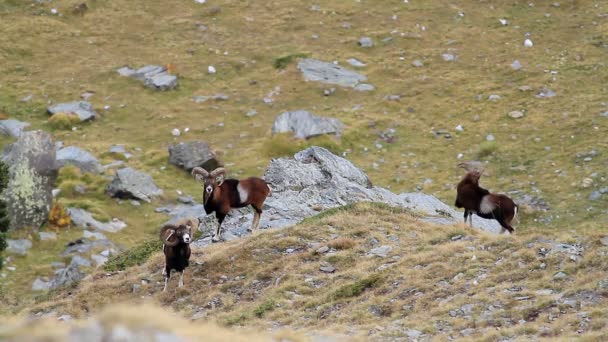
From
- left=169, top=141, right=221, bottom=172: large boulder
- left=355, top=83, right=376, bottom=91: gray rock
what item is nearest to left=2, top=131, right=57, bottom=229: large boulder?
left=169, top=141, right=221, bottom=172: large boulder

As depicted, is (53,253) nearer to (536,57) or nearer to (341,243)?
(341,243)

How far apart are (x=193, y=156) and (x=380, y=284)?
2414cm

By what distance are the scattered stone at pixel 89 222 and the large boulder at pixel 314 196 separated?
9757 mm

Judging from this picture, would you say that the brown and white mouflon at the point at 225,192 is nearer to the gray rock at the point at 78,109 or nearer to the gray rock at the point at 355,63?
the gray rock at the point at 78,109

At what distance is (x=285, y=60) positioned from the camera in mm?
50938

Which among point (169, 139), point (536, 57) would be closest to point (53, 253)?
point (169, 139)

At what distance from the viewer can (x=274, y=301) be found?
18.1m

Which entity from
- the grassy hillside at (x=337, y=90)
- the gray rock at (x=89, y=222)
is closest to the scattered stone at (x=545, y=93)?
the grassy hillside at (x=337, y=90)

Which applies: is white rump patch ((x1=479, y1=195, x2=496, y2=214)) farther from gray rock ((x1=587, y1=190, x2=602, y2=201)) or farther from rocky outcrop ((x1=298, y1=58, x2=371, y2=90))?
rocky outcrop ((x1=298, y1=58, x2=371, y2=90))

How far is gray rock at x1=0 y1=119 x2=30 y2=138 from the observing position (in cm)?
4409

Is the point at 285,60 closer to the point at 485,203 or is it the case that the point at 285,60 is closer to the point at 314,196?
the point at 314,196

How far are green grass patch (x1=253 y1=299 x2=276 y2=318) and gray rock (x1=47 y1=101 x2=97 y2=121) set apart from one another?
3038 cm

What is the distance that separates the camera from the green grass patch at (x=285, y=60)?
50.7m

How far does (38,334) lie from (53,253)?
25.1 m
